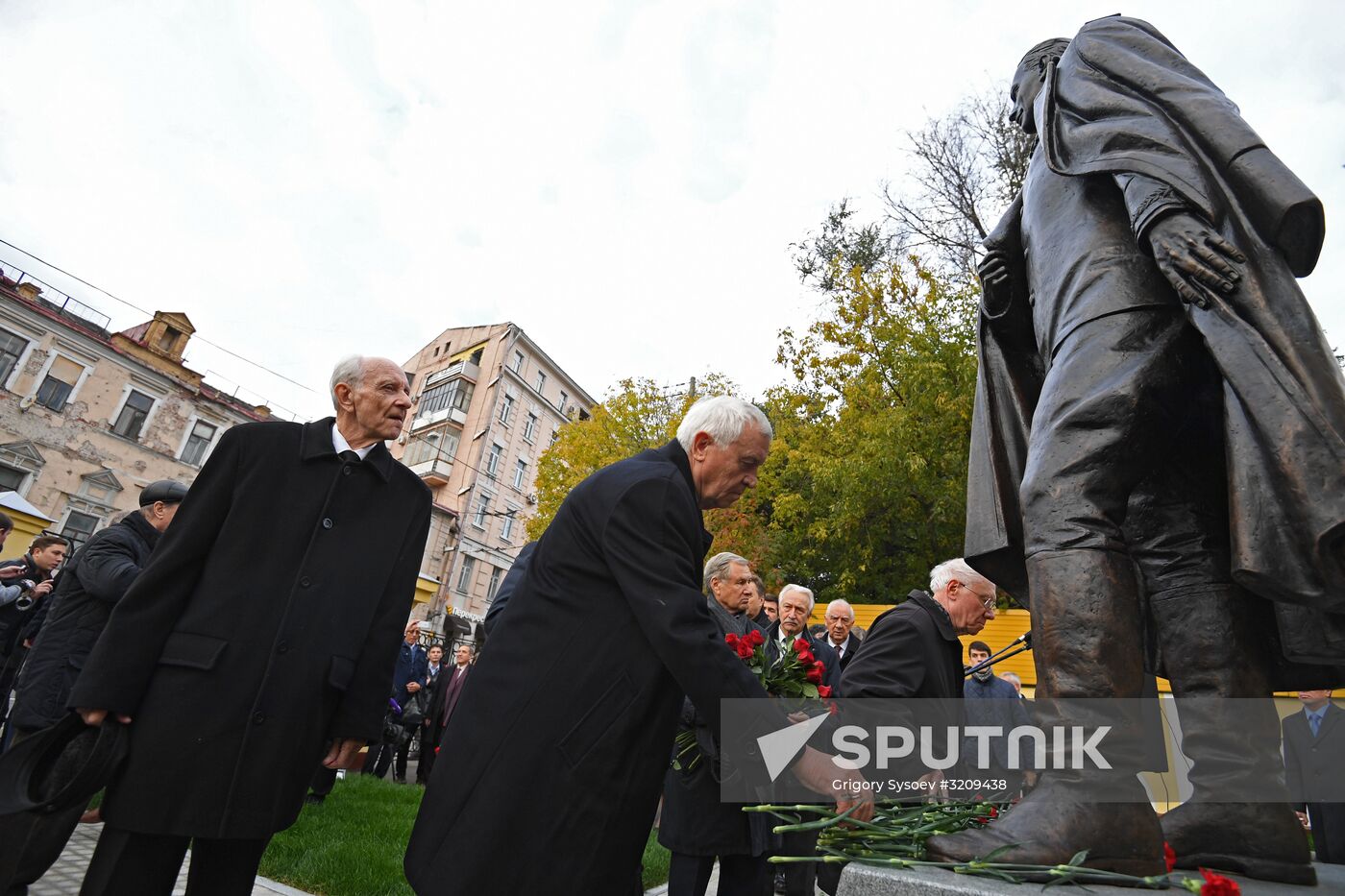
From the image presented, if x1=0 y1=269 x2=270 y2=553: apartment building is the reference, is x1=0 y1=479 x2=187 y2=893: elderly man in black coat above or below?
below

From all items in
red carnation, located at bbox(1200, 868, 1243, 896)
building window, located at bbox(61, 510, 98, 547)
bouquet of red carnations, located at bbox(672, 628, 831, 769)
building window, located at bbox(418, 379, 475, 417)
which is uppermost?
building window, located at bbox(418, 379, 475, 417)

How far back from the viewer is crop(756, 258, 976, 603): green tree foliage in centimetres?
Result: 1664

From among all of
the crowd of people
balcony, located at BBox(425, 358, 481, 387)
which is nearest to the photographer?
the crowd of people

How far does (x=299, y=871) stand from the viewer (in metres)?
4.45

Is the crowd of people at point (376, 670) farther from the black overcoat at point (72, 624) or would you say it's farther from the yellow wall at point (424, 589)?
the yellow wall at point (424, 589)

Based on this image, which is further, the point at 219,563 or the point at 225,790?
the point at 219,563

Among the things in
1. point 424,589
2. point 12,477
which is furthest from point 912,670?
point 12,477

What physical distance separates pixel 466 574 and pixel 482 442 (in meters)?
7.87

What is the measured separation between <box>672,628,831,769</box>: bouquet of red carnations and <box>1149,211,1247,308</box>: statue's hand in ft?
7.13

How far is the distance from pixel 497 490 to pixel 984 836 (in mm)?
47034

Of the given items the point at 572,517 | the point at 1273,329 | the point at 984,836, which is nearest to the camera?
the point at 984,836

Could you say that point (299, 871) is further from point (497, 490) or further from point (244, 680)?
point (497, 490)

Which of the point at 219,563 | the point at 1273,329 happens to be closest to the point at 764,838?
the point at 219,563

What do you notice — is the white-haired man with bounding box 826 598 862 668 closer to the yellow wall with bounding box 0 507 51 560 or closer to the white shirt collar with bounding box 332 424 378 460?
the white shirt collar with bounding box 332 424 378 460
